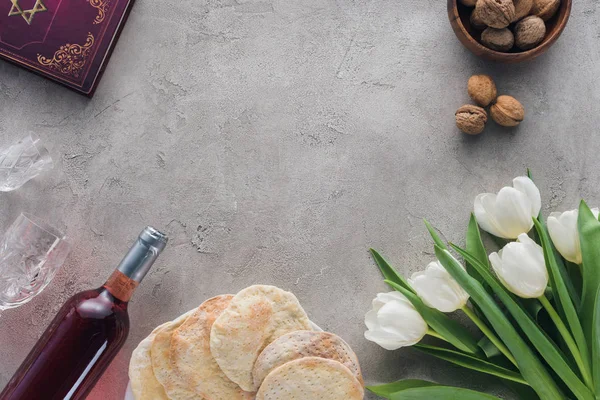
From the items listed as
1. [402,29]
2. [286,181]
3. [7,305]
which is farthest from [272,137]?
[7,305]

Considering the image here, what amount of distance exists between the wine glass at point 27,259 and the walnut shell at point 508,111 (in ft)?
2.92

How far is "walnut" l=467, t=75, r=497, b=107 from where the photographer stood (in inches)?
47.4

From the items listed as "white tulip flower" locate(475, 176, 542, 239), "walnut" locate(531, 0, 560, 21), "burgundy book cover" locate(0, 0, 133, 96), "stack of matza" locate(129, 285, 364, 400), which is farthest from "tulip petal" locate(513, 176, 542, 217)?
"burgundy book cover" locate(0, 0, 133, 96)

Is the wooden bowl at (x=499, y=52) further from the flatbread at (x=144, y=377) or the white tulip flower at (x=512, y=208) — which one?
the flatbread at (x=144, y=377)

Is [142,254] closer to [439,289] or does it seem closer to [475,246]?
[439,289]

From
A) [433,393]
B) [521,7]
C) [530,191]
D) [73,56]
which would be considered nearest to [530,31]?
[521,7]

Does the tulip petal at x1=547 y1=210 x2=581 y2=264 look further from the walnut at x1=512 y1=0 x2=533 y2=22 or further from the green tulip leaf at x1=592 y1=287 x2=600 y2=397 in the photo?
the walnut at x1=512 y1=0 x2=533 y2=22

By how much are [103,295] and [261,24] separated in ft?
2.05

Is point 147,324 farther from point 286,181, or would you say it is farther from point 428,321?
point 428,321

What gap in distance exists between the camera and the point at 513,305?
105 centimetres

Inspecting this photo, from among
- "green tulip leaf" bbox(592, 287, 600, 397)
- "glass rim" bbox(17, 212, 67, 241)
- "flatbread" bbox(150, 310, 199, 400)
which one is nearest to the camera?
"green tulip leaf" bbox(592, 287, 600, 397)

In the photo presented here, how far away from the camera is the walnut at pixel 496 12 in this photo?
1.12 metres

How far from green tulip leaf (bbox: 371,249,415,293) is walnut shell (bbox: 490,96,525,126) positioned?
37cm

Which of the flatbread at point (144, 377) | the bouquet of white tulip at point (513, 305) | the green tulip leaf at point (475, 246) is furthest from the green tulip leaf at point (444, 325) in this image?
the flatbread at point (144, 377)
